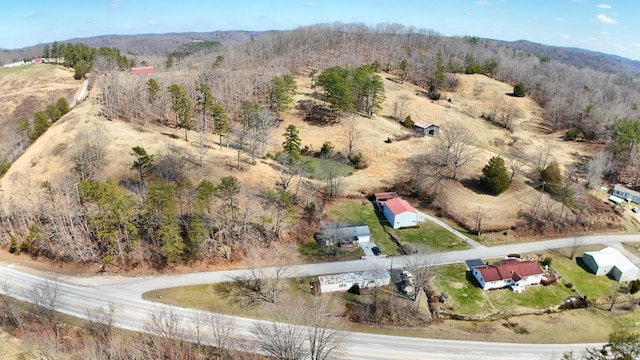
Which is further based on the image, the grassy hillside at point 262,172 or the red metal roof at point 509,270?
the grassy hillside at point 262,172

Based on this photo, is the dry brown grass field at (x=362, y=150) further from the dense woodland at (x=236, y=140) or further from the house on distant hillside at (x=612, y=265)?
the house on distant hillside at (x=612, y=265)

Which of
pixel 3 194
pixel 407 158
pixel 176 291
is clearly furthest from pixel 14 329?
pixel 407 158

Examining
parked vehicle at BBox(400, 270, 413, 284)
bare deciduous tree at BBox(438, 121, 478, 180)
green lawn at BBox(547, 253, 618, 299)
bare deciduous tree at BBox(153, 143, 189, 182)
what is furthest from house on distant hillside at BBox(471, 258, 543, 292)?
bare deciduous tree at BBox(153, 143, 189, 182)

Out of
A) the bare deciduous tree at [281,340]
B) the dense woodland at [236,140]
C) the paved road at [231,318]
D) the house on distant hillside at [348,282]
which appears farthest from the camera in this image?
the dense woodland at [236,140]

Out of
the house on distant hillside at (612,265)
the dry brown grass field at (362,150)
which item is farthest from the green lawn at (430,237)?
the house on distant hillside at (612,265)

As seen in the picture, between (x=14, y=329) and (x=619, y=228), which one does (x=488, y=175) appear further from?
(x=14, y=329)

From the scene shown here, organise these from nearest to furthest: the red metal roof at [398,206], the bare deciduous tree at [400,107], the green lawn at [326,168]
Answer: the red metal roof at [398,206], the green lawn at [326,168], the bare deciduous tree at [400,107]

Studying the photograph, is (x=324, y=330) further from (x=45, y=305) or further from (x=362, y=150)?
(x=362, y=150)

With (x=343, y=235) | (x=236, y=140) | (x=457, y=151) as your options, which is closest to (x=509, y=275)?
(x=343, y=235)
